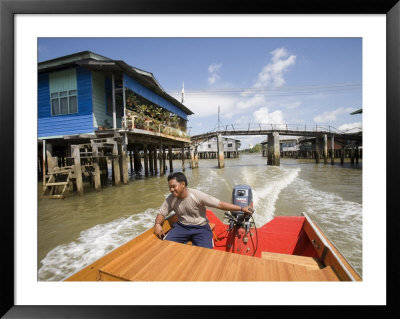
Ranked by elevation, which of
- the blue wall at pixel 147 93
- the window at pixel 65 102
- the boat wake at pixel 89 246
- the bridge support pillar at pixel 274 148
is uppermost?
the blue wall at pixel 147 93

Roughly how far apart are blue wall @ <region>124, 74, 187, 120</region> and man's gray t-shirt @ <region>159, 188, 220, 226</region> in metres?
9.55

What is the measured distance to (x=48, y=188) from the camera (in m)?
9.39

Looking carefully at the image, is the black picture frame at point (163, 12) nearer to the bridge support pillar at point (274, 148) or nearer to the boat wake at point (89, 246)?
the boat wake at point (89, 246)

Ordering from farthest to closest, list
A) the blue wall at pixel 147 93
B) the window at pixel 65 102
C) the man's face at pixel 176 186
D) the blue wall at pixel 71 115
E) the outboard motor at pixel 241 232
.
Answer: the blue wall at pixel 147 93, the window at pixel 65 102, the blue wall at pixel 71 115, the outboard motor at pixel 241 232, the man's face at pixel 176 186

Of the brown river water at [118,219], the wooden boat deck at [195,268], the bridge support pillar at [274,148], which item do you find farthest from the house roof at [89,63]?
the bridge support pillar at [274,148]

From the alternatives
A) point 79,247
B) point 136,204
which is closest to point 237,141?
point 136,204

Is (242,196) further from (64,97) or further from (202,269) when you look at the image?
(64,97)

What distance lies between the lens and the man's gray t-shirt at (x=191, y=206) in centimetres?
270

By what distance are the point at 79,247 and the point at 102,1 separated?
5011 millimetres

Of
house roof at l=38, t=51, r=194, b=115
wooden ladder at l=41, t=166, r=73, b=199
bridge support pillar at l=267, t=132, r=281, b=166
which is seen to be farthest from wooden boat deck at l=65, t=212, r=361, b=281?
bridge support pillar at l=267, t=132, r=281, b=166

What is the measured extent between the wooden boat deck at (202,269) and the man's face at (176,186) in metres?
0.78

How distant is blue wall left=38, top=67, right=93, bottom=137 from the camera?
32.4 feet

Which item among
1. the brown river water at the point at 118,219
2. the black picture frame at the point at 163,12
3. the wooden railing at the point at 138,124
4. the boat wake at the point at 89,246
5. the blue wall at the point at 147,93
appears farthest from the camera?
the blue wall at the point at 147,93

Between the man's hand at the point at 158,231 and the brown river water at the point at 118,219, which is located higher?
the man's hand at the point at 158,231
